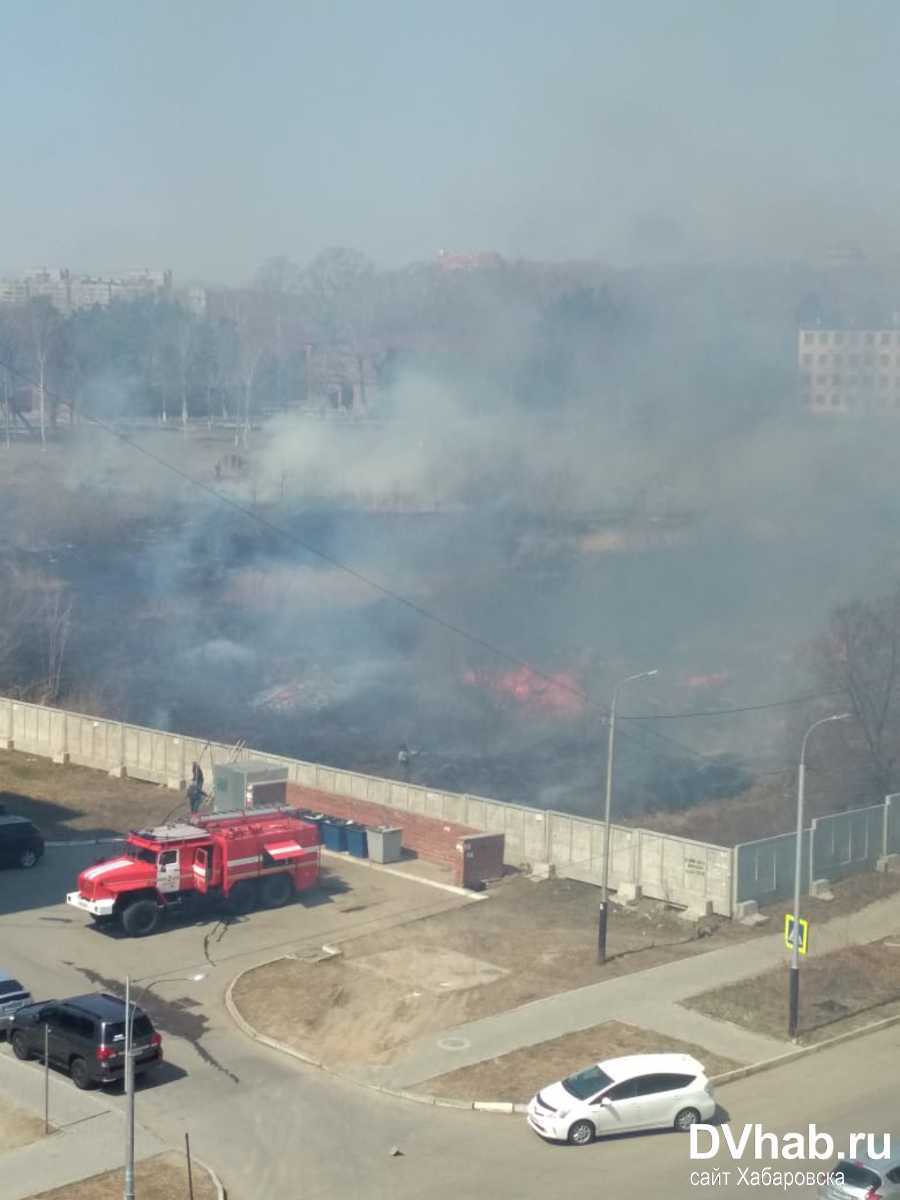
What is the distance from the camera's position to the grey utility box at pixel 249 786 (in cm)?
2284

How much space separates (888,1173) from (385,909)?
9.58 meters

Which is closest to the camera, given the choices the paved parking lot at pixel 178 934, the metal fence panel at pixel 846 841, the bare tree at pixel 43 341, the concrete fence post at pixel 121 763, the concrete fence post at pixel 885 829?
the paved parking lot at pixel 178 934

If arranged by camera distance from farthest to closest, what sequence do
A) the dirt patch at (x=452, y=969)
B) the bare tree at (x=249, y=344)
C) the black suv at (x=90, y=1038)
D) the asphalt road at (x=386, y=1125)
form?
1. the bare tree at (x=249, y=344)
2. the dirt patch at (x=452, y=969)
3. the black suv at (x=90, y=1038)
4. the asphalt road at (x=386, y=1125)

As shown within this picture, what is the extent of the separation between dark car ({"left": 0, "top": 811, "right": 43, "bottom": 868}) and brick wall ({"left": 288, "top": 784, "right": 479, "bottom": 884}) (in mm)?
4123

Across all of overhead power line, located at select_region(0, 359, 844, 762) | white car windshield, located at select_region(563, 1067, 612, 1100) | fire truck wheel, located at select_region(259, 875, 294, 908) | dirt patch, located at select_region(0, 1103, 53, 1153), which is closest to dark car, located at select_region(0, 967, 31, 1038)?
dirt patch, located at select_region(0, 1103, 53, 1153)

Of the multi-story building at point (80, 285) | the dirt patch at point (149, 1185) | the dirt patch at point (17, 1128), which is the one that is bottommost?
the dirt patch at point (17, 1128)

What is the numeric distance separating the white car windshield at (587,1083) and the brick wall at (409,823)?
7.49 metres

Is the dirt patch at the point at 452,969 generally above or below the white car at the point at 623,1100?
below

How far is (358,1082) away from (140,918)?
5102 mm

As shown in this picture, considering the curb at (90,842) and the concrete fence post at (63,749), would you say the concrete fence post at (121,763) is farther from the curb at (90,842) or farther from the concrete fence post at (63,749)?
the curb at (90,842)

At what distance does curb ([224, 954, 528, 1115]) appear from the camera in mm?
12672

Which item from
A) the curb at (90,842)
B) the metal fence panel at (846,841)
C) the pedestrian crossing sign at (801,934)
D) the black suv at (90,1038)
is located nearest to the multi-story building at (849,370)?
the metal fence panel at (846,841)

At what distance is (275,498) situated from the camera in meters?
49.8

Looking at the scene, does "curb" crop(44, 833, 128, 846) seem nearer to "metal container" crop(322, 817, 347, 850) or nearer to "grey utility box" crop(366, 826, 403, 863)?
"metal container" crop(322, 817, 347, 850)
